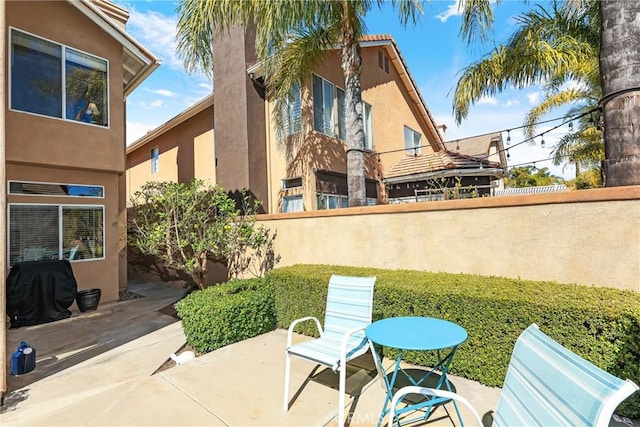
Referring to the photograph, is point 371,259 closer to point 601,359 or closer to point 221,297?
point 221,297

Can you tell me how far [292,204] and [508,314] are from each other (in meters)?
7.76

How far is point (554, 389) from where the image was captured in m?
1.96

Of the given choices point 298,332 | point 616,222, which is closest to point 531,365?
point 616,222

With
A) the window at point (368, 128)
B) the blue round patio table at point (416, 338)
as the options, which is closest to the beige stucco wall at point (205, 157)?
the window at point (368, 128)

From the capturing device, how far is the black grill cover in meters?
7.54

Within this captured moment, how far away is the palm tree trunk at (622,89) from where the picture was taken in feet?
13.4

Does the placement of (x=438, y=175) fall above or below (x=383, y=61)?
below

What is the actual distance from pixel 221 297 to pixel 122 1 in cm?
1124

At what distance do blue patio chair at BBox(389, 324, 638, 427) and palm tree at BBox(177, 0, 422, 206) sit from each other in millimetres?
5989

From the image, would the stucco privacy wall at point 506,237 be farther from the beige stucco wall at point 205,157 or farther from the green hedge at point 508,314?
the beige stucco wall at point 205,157

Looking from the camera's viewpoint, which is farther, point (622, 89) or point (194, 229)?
point (194, 229)

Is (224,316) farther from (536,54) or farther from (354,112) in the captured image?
Result: (536,54)

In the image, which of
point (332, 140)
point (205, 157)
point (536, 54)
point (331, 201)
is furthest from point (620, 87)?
point (205, 157)

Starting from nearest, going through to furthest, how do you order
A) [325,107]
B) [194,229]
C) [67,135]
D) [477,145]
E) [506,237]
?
[506,237] → [194,229] → [67,135] → [325,107] → [477,145]
